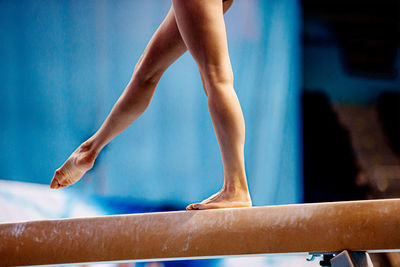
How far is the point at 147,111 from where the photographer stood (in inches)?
138

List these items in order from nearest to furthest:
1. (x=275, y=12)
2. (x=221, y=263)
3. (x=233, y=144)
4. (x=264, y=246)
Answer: (x=264, y=246) < (x=233, y=144) < (x=221, y=263) < (x=275, y=12)

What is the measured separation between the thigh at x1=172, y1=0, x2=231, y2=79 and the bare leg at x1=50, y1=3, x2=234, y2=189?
17 cm

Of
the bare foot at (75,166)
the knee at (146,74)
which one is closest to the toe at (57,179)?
the bare foot at (75,166)

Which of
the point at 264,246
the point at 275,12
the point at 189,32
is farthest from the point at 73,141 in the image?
the point at 264,246

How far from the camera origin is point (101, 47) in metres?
3.59

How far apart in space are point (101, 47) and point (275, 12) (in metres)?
1.51

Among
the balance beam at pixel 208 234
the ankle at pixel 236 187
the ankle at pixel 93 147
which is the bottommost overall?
the balance beam at pixel 208 234

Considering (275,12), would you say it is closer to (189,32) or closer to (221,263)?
(221,263)

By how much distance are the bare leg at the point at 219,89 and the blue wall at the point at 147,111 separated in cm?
230

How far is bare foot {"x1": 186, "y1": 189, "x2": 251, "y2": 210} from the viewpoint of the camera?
1046mm

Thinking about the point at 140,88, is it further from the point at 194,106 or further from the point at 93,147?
the point at 194,106

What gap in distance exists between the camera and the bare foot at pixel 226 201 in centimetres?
105

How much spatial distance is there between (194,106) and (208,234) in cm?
264

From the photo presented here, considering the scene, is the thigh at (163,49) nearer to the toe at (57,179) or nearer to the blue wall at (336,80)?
the toe at (57,179)
